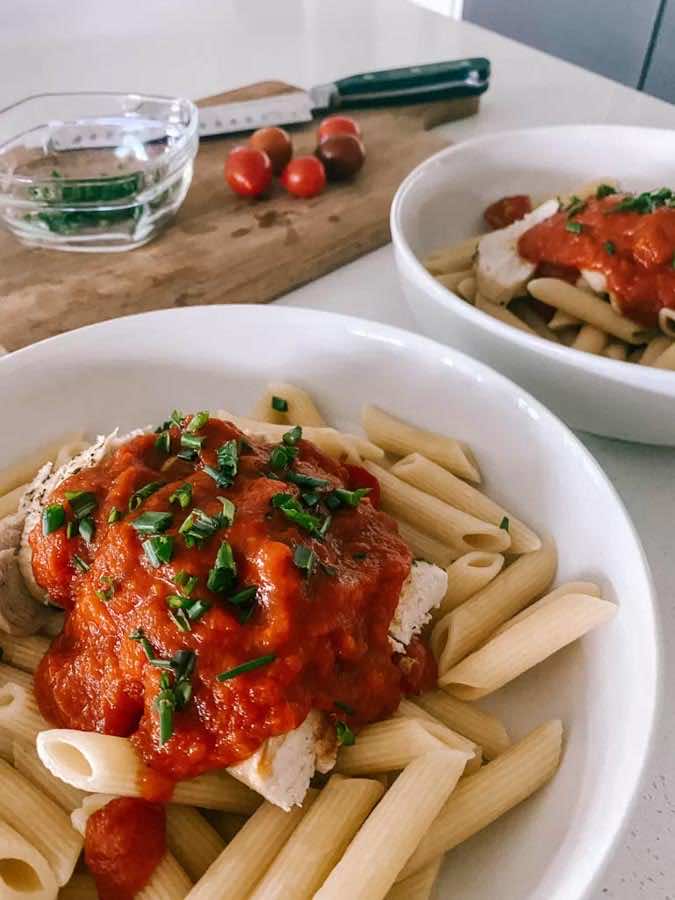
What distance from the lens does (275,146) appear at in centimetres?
282

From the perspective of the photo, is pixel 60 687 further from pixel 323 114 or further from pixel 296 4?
pixel 296 4

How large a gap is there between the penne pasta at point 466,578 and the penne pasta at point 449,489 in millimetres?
90

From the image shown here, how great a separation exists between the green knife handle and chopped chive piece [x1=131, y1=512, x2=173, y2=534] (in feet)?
7.63

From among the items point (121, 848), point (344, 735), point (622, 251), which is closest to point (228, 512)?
point (344, 735)

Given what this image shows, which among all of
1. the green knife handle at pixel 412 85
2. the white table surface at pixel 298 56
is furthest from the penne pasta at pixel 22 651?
the green knife handle at pixel 412 85

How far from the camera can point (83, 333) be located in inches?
70.6

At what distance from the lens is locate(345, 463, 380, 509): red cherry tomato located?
1.62 m

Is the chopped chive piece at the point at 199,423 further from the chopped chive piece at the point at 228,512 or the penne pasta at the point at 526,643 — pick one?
the penne pasta at the point at 526,643

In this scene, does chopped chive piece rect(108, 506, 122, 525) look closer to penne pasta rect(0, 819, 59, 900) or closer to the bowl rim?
penne pasta rect(0, 819, 59, 900)

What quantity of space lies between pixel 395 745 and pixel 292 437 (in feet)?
1.72

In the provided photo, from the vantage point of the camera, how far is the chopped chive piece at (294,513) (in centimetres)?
130

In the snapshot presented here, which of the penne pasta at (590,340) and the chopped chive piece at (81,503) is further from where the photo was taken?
the penne pasta at (590,340)

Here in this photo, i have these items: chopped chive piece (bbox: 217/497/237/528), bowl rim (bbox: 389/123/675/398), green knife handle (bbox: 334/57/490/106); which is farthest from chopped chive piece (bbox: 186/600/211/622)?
green knife handle (bbox: 334/57/490/106)

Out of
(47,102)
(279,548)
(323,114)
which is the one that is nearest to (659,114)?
(323,114)
